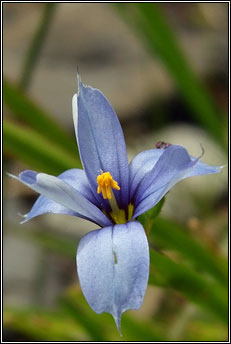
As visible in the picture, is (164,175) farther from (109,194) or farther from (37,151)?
(37,151)

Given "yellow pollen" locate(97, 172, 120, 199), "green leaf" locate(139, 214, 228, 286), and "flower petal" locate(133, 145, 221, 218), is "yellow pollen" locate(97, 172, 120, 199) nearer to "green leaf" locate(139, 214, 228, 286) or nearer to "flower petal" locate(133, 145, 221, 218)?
"flower petal" locate(133, 145, 221, 218)

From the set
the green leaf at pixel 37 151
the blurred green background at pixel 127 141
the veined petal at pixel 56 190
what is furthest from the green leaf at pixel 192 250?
the veined petal at pixel 56 190

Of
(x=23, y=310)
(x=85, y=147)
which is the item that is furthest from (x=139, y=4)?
(x=23, y=310)

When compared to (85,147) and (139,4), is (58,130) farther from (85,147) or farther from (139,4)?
(85,147)

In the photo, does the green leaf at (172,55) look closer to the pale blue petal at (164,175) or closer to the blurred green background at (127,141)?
the blurred green background at (127,141)

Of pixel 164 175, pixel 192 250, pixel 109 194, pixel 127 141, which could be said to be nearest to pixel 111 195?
pixel 109 194

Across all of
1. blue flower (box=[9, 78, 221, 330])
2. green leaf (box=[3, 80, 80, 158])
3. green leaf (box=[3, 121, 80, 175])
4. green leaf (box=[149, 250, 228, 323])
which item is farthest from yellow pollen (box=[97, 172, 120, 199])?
green leaf (box=[3, 80, 80, 158])

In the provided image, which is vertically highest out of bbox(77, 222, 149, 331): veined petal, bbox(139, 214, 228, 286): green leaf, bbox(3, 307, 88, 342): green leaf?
bbox(77, 222, 149, 331): veined petal
